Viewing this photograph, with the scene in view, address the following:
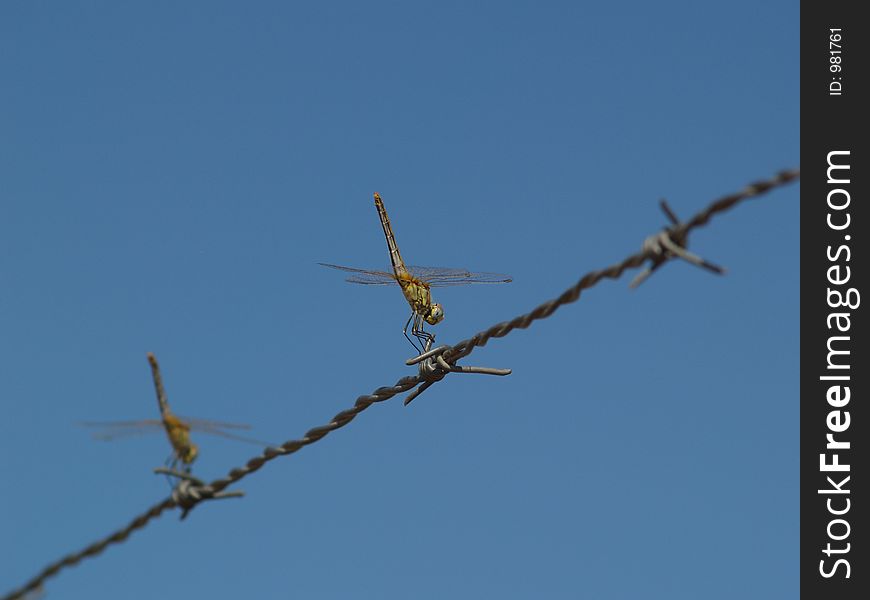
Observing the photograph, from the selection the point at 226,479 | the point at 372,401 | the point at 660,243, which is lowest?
the point at 226,479

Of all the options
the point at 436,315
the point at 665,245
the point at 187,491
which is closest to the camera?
the point at 665,245

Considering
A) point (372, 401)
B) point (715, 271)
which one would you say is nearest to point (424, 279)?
point (372, 401)

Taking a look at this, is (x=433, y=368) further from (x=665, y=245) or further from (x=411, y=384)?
(x=665, y=245)

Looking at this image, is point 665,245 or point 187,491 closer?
point 665,245

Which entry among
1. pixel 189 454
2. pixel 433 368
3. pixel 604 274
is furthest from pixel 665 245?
pixel 189 454

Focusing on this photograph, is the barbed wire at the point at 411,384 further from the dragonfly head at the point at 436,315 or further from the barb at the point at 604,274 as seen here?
the dragonfly head at the point at 436,315

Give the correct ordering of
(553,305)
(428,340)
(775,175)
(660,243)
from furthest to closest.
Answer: (428,340), (553,305), (660,243), (775,175)

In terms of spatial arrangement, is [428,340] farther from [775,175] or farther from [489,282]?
[775,175]

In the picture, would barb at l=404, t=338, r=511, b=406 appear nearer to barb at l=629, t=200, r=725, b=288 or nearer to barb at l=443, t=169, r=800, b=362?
barb at l=443, t=169, r=800, b=362
